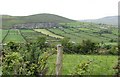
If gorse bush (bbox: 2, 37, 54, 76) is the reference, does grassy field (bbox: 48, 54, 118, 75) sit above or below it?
below

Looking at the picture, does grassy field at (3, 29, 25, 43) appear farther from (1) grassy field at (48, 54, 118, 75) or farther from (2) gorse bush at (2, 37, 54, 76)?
(2) gorse bush at (2, 37, 54, 76)

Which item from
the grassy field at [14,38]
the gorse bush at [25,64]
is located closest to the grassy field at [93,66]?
the gorse bush at [25,64]

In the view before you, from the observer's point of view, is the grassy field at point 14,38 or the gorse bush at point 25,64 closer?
the gorse bush at point 25,64

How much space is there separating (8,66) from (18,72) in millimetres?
725

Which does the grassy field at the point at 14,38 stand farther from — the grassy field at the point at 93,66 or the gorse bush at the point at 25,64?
the gorse bush at the point at 25,64

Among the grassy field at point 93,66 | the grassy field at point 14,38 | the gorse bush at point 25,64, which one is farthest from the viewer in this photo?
the grassy field at point 14,38

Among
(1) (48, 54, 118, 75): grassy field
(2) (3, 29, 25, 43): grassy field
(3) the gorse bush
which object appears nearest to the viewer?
(3) the gorse bush

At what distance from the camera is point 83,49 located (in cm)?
4638

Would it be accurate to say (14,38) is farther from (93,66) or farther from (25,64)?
(25,64)

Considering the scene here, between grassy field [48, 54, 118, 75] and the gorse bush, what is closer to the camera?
the gorse bush

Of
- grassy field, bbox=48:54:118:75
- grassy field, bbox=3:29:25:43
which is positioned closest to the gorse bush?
grassy field, bbox=48:54:118:75

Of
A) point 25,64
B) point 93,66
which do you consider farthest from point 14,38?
point 25,64

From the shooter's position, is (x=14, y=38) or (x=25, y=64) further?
(x=14, y=38)

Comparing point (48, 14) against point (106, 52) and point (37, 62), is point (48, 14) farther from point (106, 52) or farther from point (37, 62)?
point (37, 62)
